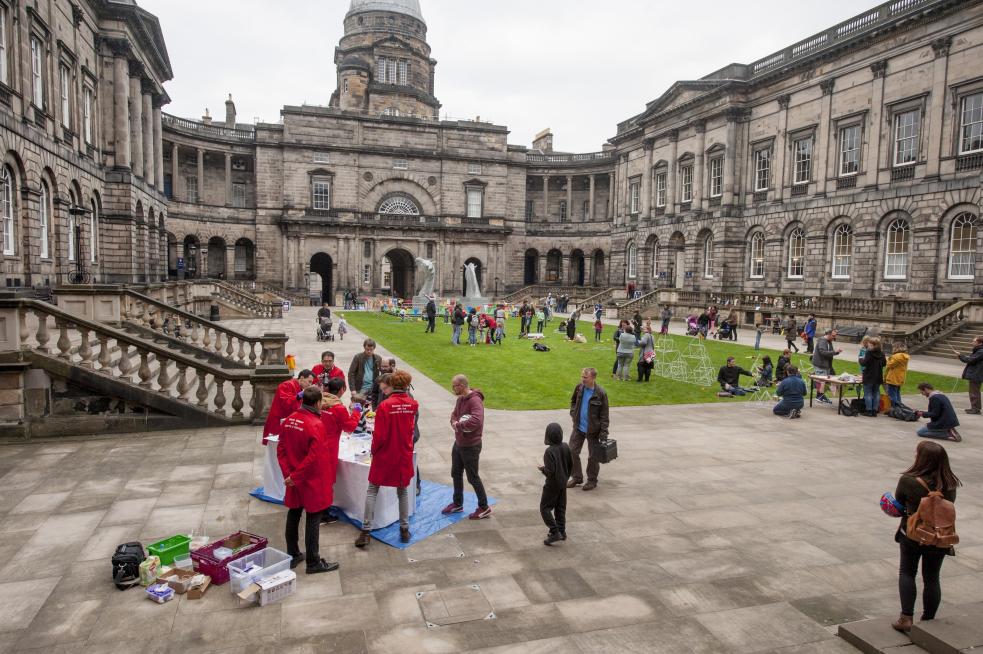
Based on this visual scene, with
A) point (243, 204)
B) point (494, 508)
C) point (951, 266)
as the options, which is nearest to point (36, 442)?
point (494, 508)

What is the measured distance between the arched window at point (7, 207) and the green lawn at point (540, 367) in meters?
12.3

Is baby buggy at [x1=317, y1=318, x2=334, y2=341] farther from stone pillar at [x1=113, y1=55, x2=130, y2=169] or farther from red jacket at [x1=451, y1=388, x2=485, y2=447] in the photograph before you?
red jacket at [x1=451, y1=388, x2=485, y2=447]

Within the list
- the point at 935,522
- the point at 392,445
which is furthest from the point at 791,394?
the point at 392,445

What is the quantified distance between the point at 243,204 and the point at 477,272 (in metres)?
21.6

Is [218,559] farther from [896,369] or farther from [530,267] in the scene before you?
[530,267]

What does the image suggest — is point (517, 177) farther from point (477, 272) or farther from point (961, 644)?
point (961, 644)

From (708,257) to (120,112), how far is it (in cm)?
3516

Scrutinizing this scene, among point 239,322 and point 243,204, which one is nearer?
point 239,322

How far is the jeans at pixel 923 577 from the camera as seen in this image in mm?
5133

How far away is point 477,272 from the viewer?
60.5 meters

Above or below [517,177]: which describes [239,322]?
below

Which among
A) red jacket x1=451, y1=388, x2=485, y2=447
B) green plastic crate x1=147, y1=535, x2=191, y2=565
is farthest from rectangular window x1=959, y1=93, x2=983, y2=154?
green plastic crate x1=147, y1=535, x2=191, y2=565

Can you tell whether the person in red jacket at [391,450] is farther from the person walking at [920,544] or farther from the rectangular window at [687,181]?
the rectangular window at [687,181]

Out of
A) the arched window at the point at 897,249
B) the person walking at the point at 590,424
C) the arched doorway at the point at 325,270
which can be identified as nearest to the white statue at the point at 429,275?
the arched doorway at the point at 325,270
